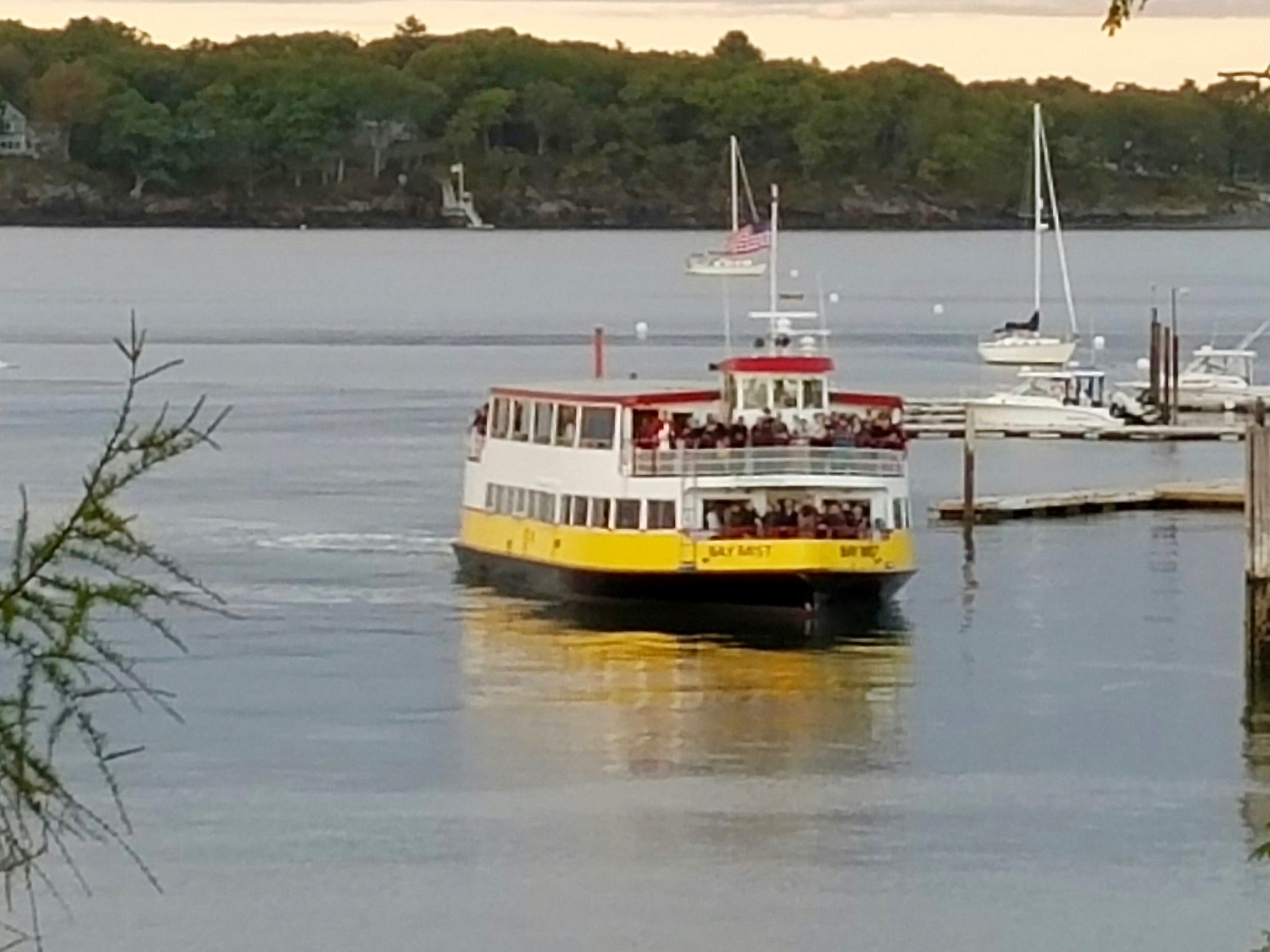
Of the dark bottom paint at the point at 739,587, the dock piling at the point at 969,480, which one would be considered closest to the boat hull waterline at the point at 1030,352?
the dock piling at the point at 969,480

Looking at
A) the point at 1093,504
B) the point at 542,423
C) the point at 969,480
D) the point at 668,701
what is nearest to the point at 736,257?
the point at 1093,504

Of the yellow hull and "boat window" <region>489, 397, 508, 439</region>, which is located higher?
"boat window" <region>489, 397, 508, 439</region>

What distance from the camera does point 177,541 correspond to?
5766cm

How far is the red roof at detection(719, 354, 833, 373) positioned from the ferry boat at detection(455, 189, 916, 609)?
19mm

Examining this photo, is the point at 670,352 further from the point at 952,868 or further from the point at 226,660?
the point at 952,868

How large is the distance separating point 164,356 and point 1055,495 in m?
67.4

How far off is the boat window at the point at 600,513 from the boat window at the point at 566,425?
1214 mm

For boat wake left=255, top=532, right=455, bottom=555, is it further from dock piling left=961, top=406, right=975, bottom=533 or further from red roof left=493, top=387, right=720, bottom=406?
dock piling left=961, top=406, right=975, bottom=533

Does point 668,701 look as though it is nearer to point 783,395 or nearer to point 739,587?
point 739,587

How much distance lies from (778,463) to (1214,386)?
43190 mm

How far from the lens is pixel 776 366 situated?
155 feet

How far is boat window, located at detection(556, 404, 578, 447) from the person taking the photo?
157 feet

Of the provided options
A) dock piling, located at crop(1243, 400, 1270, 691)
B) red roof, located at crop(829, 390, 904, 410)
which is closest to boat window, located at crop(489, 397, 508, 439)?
red roof, located at crop(829, 390, 904, 410)

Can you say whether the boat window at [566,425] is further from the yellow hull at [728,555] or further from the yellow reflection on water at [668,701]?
the yellow reflection on water at [668,701]
